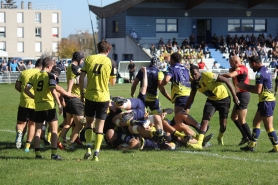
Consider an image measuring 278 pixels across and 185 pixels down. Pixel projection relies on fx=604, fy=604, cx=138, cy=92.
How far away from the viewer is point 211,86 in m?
12.0

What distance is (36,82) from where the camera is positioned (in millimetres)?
10508

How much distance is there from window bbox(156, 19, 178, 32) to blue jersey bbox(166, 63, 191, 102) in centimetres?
4334

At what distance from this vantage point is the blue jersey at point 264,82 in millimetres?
11000

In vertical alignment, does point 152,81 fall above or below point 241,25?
below

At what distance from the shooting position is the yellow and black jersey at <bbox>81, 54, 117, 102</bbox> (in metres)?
10.1

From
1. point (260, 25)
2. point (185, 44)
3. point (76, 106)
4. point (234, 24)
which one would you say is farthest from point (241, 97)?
point (260, 25)

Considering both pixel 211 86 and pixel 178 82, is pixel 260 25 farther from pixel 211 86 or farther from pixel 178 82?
pixel 211 86

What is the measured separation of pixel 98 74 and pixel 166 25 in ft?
154

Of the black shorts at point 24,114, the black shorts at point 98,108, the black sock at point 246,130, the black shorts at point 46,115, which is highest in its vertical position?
the black shorts at point 98,108

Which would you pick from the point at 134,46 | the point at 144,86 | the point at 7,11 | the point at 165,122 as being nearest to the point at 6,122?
the point at 144,86

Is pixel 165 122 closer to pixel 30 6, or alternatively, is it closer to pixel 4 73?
pixel 4 73

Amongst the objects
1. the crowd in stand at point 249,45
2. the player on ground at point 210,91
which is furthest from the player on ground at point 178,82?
the crowd in stand at point 249,45

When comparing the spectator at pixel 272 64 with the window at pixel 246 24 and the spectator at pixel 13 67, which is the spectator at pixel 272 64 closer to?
the window at pixel 246 24

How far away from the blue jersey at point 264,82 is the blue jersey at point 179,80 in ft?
7.38
